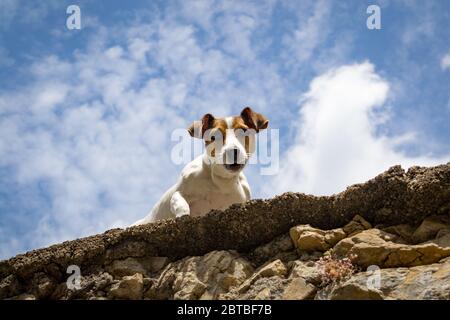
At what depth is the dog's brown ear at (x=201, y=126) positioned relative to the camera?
10.0 m

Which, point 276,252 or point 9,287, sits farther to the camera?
point 9,287

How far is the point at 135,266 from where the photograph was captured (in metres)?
7.92

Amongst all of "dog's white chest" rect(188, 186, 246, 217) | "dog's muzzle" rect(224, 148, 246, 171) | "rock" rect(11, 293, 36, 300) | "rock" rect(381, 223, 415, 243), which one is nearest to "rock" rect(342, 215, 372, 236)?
"rock" rect(381, 223, 415, 243)

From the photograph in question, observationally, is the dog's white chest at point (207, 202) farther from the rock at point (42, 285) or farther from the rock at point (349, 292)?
the rock at point (349, 292)

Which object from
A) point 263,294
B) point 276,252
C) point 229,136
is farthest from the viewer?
point 229,136

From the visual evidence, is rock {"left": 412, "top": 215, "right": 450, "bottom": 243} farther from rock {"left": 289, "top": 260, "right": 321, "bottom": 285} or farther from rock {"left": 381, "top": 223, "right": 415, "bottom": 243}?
rock {"left": 289, "top": 260, "right": 321, "bottom": 285}

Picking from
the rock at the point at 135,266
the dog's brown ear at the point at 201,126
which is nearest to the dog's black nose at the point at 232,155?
the dog's brown ear at the point at 201,126

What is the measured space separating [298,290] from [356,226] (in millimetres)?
1363

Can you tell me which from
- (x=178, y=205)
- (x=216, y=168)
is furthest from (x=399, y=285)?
(x=216, y=168)

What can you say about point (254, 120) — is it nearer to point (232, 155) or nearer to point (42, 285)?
point (232, 155)

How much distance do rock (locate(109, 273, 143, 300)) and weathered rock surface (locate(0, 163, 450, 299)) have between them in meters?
0.01

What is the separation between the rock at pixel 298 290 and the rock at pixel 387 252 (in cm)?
61

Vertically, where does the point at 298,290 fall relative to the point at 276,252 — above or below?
below

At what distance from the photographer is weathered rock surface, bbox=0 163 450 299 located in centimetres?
659
